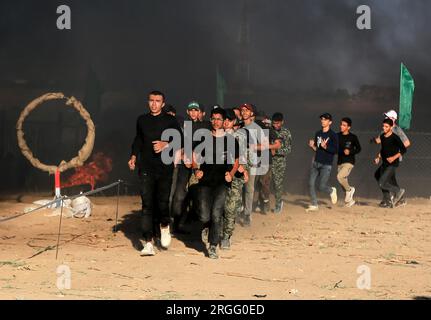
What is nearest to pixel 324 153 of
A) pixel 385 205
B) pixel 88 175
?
pixel 385 205

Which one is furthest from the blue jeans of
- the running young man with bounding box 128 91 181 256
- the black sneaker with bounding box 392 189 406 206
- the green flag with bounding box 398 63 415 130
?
the running young man with bounding box 128 91 181 256

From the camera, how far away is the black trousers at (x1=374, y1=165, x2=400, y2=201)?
43.0ft

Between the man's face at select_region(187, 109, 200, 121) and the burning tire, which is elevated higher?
the man's face at select_region(187, 109, 200, 121)

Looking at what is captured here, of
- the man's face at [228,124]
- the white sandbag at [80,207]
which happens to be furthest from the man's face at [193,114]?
the white sandbag at [80,207]

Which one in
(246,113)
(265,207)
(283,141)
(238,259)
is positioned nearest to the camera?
(238,259)

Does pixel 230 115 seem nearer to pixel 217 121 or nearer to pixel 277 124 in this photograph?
pixel 217 121

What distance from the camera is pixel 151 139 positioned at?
8.39 m

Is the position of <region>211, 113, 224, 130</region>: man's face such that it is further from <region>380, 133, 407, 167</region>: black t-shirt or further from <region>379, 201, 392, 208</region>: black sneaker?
<region>379, 201, 392, 208</region>: black sneaker

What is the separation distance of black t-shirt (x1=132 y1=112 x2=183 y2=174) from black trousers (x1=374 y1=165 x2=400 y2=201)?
5.87 m

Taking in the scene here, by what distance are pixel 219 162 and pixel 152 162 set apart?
2.64ft

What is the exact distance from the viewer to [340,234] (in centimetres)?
1026

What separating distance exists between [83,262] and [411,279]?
141 inches
